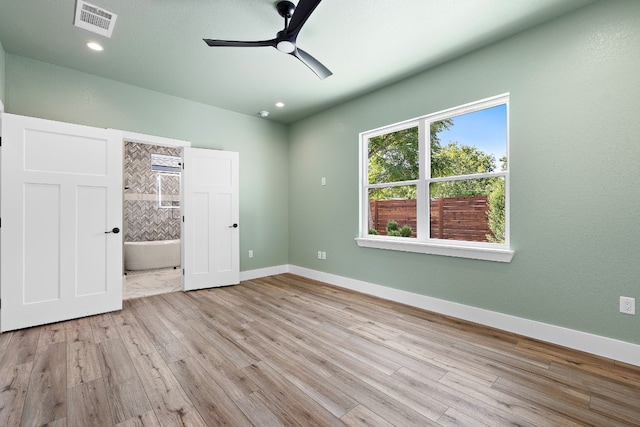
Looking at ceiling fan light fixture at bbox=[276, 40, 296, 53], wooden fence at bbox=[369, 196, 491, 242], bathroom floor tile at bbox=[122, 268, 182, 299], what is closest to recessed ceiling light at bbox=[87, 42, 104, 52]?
ceiling fan light fixture at bbox=[276, 40, 296, 53]

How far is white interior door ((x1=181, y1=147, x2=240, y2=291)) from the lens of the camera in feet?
13.1

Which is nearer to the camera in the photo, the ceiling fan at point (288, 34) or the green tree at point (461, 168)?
the ceiling fan at point (288, 34)

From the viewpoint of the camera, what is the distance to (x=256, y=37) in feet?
8.72

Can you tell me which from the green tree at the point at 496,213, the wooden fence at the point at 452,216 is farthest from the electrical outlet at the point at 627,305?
the wooden fence at the point at 452,216

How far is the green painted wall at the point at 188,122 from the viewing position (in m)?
3.07

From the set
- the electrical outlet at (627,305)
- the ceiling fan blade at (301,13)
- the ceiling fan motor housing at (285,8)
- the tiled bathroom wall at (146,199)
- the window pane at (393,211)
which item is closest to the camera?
the ceiling fan blade at (301,13)

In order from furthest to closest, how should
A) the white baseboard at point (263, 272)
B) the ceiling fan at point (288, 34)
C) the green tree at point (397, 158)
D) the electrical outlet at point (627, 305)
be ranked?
the white baseboard at point (263, 272), the green tree at point (397, 158), the electrical outlet at point (627, 305), the ceiling fan at point (288, 34)

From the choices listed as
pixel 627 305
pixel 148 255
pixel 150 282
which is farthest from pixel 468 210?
pixel 148 255

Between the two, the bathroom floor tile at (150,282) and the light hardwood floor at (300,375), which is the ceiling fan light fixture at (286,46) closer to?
the light hardwood floor at (300,375)

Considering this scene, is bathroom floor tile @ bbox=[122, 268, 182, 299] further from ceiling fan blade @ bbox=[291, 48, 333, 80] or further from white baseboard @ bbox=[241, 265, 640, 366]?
ceiling fan blade @ bbox=[291, 48, 333, 80]

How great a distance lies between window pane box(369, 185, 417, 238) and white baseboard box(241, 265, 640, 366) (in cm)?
75

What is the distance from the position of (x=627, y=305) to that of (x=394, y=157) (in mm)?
2548

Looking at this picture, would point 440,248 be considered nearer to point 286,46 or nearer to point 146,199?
point 286,46

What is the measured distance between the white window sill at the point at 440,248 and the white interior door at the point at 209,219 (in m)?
2.02
